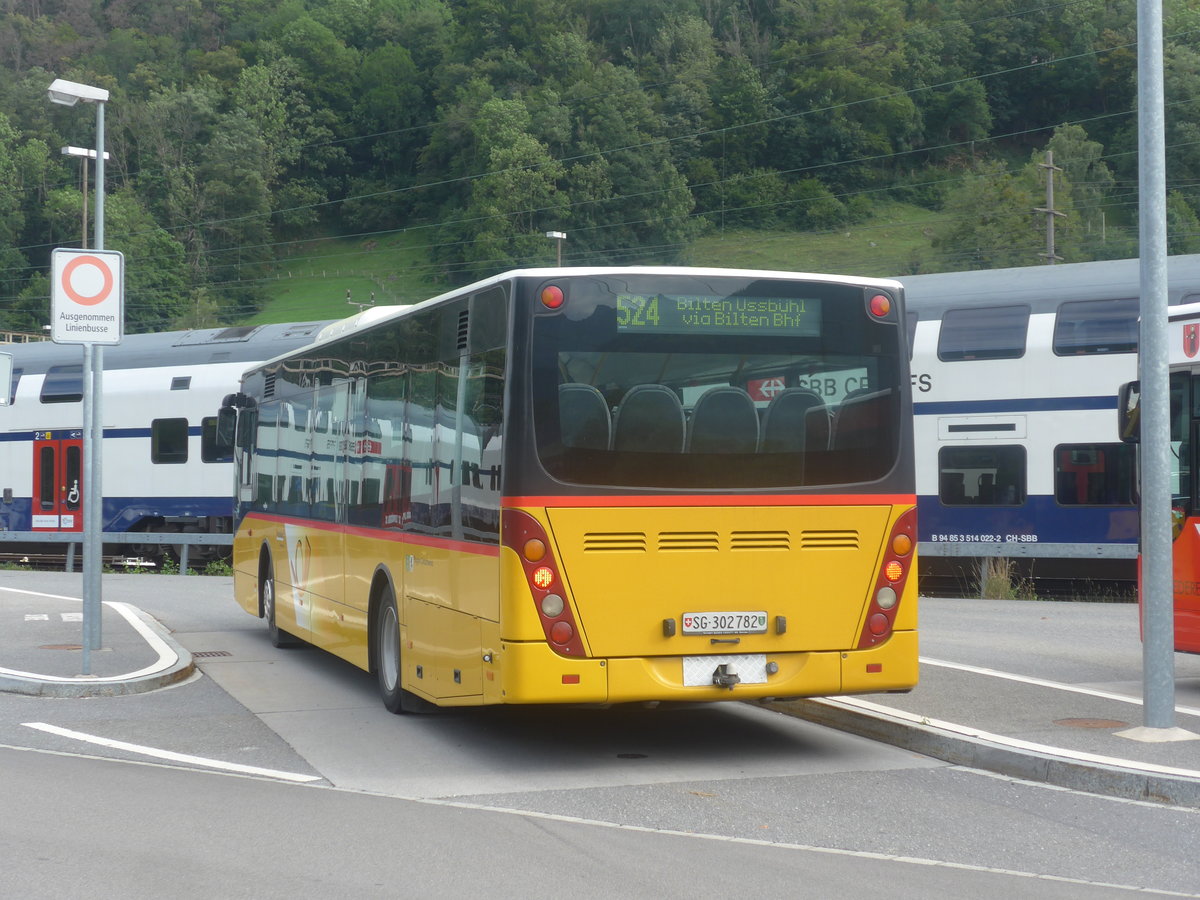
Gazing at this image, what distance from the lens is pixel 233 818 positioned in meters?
7.41

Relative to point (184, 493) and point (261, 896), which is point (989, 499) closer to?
point (184, 493)

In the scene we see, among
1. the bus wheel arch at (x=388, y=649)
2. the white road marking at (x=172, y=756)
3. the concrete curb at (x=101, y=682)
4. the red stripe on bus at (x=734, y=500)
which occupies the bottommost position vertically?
the white road marking at (x=172, y=756)

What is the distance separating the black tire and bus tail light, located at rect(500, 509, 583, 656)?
7404 mm

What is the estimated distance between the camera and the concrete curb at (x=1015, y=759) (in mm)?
7691

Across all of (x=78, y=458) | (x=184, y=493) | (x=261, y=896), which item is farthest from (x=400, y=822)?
(x=78, y=458)

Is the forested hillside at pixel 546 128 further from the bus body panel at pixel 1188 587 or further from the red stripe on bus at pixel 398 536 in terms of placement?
the bus body panel at pixel 1188 587

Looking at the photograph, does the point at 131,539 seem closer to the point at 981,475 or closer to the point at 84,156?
the point at 84,156

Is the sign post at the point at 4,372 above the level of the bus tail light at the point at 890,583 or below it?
above

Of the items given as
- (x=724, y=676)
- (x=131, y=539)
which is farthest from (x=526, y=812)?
(x=131, y=539)

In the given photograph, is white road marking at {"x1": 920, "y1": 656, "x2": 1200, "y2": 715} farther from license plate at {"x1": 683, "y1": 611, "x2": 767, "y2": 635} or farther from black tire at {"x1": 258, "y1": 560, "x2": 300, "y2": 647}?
black tire at {"x1": 258, "y1": 560, "x2": 300, "y2": 647}

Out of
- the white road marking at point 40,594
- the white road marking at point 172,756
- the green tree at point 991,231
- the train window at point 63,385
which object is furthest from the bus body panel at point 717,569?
the green tree at point 991,231

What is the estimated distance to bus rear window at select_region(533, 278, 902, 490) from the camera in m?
8.55

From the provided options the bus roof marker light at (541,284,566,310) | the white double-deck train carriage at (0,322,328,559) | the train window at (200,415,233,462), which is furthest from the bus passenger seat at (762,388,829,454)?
the train window at (200,415,233,462)

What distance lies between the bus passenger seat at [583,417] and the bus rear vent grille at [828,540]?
132cm
